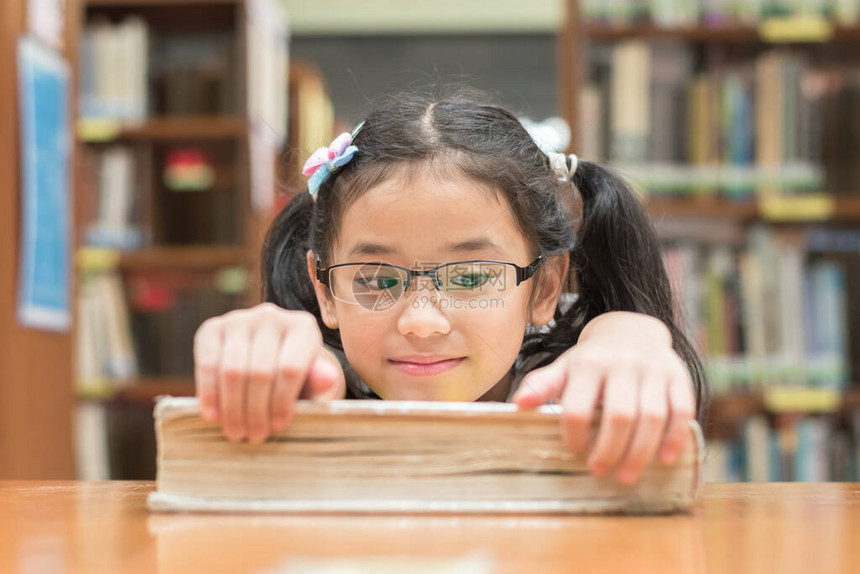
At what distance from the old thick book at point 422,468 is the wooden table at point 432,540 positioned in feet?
0.07

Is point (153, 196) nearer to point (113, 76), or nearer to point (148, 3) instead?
point (113, 76)

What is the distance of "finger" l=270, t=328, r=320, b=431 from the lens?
25.3 inches

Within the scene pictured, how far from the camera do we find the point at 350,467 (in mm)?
645

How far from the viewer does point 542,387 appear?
0.67 metres

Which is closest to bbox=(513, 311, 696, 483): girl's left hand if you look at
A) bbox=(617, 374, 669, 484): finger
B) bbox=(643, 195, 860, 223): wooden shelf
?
bbox=(617, 374, 669, 484): finger

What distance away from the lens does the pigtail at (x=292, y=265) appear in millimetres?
1280

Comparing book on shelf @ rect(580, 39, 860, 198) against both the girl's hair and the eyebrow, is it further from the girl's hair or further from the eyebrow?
the eyebrow

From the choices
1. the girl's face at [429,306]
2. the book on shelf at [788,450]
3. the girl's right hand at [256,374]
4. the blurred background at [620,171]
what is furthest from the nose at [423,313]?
the book on shelf at [788,450]

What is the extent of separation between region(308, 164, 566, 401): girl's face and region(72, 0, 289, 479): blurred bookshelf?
7.10ft

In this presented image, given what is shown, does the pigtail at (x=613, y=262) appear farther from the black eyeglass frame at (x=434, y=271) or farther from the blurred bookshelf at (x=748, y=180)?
the blurred bookshelf at (x=748, y=180)

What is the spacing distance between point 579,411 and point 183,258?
9.00 ft

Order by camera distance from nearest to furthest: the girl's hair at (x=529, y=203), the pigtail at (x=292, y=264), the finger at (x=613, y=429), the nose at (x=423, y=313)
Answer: the finger at (x=613, y=429) → the nose at (x=423, y=313) → the girl's hair at (x=529, y=203) → the pigtail at (x=292, y=264)

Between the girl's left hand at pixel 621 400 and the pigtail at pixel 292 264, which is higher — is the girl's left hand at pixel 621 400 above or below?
below

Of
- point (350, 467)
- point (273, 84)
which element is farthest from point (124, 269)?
point (350, 467)
